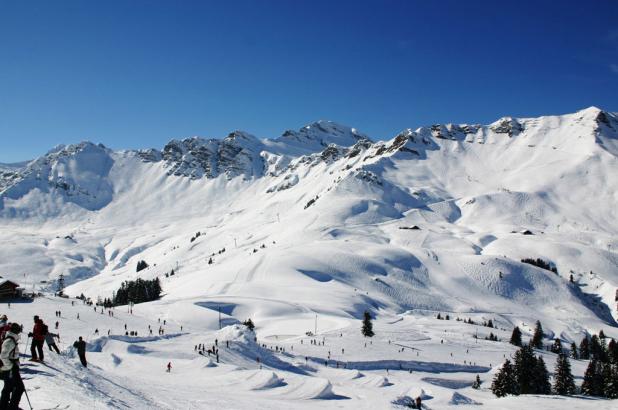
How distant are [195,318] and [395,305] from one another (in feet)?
204

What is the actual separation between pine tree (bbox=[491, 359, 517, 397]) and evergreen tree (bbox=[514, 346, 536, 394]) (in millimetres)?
2253

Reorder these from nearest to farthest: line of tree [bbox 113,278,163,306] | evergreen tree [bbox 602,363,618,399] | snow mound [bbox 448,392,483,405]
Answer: snow mound [bbox 448,392,483,405], evergreen tree [bbox 602,363,618,399], line of tree [bbox 113,278,163,306]

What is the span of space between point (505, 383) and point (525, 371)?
4.62 meters

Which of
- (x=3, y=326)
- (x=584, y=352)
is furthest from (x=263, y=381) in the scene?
(x=584, y=352)

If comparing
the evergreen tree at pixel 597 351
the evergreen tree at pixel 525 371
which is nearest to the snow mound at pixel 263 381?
the evergreen tree at pixel 525 371

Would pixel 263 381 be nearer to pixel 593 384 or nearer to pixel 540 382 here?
pixel 540 382

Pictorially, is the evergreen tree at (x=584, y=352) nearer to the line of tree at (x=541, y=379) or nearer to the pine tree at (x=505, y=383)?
the line of tree at (x=541, y=379)

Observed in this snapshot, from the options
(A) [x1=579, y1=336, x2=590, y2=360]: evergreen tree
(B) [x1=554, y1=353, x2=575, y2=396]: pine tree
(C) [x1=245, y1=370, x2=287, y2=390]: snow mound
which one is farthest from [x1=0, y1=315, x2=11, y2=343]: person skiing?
(A) [x1=579, y1=336, x2=590, y2=360]: evergreen tree

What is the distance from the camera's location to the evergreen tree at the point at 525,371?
202 feet

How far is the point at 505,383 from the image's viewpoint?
59.2 m

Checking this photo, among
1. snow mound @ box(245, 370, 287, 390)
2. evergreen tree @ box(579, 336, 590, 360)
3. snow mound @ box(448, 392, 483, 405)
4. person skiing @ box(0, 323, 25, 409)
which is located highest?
person skiing @ box(0, 323, 25, 409)

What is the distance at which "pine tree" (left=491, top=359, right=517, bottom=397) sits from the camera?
59.1 m

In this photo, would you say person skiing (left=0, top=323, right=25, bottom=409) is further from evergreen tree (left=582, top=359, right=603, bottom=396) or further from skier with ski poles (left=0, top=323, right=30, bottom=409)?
evergreen tree (left=582, top=359, right=603, bottom=396)

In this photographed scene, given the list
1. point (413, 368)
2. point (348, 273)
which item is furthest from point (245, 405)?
point (348, 273)
